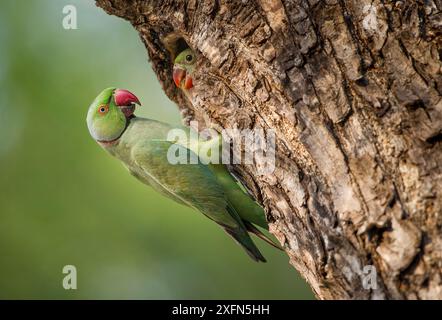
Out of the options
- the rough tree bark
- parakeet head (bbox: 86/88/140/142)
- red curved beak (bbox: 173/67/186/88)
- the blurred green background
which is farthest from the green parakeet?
the blurred green background

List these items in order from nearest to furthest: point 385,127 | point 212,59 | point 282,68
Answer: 1. point 385,127
2. point 282,68
3. point 212,59

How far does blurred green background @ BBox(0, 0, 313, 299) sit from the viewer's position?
25.8 ft

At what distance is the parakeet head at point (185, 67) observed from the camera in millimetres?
3752

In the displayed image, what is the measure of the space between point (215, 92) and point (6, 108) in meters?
5.88

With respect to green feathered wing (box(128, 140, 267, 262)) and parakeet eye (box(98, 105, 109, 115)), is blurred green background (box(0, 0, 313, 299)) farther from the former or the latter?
green feathered wing (box(128, 140, 267, 262))

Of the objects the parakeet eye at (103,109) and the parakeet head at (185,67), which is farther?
the parakeet eye at (103,109)

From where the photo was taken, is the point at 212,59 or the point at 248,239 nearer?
the point at 212,59

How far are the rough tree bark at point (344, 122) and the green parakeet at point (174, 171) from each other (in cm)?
108

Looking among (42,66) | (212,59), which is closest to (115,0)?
(212,59)

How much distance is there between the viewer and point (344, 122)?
259 centimetres

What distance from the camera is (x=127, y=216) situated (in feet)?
26.2

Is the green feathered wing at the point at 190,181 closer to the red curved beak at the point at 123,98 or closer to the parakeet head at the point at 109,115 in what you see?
the parakeet head at the point at 109,115

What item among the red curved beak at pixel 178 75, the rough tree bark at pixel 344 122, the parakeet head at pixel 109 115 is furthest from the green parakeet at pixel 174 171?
the rough tree bark at pixel 344 122
